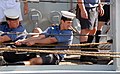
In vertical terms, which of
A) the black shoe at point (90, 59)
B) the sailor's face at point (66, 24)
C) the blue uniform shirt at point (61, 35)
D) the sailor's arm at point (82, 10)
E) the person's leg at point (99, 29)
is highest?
the sailor's arm at point (82, 10)

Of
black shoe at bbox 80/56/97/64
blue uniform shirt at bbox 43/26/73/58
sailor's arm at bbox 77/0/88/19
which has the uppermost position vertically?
sailor's arm at bbox 77/0/88/19

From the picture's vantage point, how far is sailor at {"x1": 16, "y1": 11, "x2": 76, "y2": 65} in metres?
3.08

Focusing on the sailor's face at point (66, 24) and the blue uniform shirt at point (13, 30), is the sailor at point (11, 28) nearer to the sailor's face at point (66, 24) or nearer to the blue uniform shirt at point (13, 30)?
the blue uniform shirt at point (13, 30)

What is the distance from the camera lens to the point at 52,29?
338 cm

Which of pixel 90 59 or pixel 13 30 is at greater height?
pixel 13 30

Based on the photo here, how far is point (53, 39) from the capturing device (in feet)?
10.5

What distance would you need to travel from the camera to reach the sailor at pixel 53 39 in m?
3.08

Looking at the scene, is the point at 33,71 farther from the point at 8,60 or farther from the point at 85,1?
the point at 85,1

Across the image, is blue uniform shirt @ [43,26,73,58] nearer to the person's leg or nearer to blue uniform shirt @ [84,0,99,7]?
blue uniform shirt @ [84,0,99,7]

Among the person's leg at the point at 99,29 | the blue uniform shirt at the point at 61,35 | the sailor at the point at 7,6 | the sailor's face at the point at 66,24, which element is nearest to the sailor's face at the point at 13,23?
the sailor at the point at 7,6

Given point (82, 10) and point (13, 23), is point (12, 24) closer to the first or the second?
point (13, 23)

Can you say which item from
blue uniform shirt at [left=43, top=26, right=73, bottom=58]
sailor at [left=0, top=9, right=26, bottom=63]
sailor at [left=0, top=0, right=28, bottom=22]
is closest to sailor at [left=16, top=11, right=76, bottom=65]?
blue uniform shirt at [left=43, top=26, right=73, bottom=58]

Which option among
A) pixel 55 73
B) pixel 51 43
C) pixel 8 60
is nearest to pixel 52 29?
pixel 51 43

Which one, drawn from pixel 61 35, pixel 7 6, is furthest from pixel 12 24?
pixel 61 35
